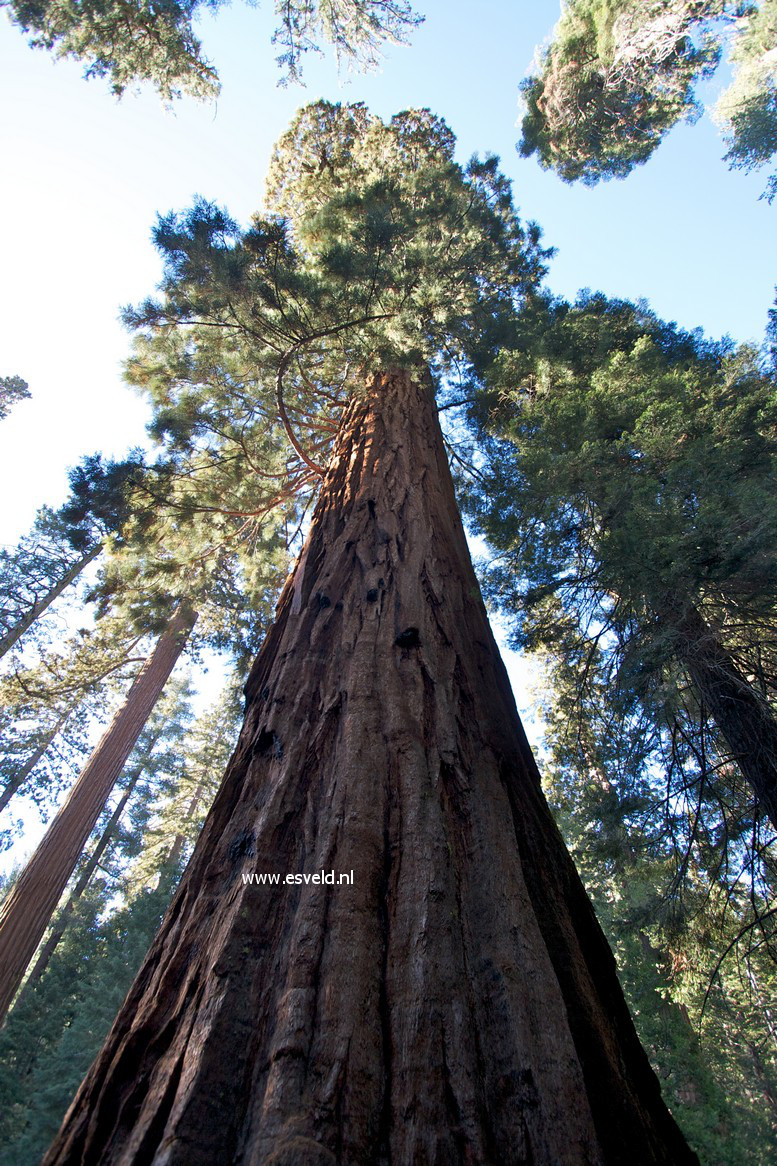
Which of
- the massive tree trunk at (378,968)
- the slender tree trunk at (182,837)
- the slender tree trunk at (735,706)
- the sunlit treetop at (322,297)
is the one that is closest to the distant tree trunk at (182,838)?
the slender tree trunk at (182,837)

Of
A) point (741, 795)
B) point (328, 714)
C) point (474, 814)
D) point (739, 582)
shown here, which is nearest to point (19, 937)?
point (328, 714)

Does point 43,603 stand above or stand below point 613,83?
below

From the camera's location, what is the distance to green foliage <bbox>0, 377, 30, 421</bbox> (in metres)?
17.7

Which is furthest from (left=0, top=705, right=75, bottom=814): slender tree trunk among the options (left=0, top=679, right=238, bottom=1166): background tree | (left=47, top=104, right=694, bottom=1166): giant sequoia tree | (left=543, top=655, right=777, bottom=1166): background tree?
(left=47, top=104, right=694, bottom=1166): giant sequoia tree

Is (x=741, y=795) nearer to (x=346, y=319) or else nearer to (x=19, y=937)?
(x=346, y=319)

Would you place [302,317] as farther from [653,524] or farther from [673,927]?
[673,927]

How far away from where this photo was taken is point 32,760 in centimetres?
1506

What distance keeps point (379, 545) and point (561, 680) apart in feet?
15.7

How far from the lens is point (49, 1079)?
23.9 ft

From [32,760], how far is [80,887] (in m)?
3.99

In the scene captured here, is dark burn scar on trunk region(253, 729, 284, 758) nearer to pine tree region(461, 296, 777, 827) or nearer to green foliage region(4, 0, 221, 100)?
pine tree region(461, 296, 777, 827)

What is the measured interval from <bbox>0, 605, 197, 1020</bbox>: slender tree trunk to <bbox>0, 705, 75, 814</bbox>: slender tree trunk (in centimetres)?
286

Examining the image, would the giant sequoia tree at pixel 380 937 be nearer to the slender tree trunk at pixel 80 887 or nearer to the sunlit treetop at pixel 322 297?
the sunlit treetop at pixel 322 297

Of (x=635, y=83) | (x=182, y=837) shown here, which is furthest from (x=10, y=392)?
(x=635, y=83)
